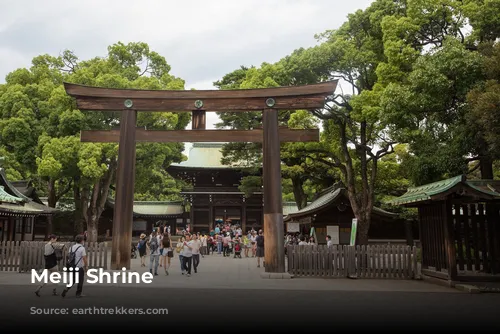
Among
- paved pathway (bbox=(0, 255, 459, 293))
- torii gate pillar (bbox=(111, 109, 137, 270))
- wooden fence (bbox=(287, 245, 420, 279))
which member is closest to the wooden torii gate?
torii gate pillar (bbox=(111, 109, 137, 270))

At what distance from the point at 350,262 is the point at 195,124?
24.3 ft

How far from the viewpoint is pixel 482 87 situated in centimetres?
1325

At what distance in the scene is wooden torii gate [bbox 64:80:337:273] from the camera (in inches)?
556

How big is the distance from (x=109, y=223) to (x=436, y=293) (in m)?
31.5

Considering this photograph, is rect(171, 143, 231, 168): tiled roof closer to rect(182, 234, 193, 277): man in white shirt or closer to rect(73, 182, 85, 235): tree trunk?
rect(73, 182, 85, 235): tree trunk

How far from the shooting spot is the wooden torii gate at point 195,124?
1412 centimetres

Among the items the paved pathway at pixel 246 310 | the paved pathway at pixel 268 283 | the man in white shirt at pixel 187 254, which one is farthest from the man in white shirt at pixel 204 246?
the paved pathway at pixel 246 310

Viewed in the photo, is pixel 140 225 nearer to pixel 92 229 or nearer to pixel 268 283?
pixel 92 229

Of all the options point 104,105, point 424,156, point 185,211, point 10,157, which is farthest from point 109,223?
point 424,156

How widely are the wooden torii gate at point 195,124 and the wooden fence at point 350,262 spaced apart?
1.55 m

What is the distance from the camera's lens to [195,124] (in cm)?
1496

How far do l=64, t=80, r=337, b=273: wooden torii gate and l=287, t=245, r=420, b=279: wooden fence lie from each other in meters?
Answer: 1.55

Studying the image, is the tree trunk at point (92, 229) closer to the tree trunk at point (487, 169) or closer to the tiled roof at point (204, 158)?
the tiled roof at point (204, 158)

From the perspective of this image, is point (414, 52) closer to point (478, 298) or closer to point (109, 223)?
point (478, 298)
